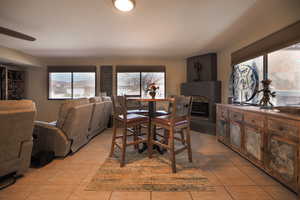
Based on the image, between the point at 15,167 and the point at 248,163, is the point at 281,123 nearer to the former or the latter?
the point at 248,163

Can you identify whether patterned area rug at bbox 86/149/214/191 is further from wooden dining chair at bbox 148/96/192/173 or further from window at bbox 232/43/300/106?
window at bbox 232/43/300/106

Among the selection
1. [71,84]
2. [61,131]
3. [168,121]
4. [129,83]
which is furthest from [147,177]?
[71,84]

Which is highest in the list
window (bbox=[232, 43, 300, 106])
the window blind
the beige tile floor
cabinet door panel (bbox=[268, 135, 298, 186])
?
the window blind

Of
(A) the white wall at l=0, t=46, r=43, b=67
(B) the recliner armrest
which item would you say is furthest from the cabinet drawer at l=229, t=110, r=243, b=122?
(A) the white wall at l=0, t=46, r=43, b=67

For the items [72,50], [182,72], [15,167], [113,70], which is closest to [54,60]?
[72,50]

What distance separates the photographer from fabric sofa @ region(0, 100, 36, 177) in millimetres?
1434

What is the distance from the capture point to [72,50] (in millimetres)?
3908

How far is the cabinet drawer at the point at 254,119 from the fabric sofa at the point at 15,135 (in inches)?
116

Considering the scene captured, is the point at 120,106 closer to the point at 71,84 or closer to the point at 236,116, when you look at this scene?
the point at 236,116

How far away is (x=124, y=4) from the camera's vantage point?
1.80 meters

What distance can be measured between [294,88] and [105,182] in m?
2.93

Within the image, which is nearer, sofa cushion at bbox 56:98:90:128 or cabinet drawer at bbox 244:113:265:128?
cabinet drawer at bbox 244:113:265:128

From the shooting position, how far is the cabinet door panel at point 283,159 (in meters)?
1.40

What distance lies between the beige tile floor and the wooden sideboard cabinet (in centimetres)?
16
